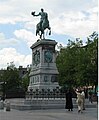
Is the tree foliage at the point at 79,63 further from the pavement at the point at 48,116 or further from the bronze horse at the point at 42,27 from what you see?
the pavement at the point at 48,116

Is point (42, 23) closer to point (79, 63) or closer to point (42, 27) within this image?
point (42, 27)

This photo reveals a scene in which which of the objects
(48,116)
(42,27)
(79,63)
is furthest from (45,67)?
(79,63)

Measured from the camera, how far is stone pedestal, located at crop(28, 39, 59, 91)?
118 ft

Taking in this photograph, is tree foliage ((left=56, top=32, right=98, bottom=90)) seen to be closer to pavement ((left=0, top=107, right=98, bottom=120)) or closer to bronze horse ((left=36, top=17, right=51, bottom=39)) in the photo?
bronze horse ((left=36, top=17, right=51, bottom=39))

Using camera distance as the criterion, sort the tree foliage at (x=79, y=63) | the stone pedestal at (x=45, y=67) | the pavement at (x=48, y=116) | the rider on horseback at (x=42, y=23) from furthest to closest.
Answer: the tree foliage at (x=79, y=63)
the rider on horseback at (x=42, y=23)
the stone pedestal at (x=45, y=67)
the pavement at (x=48, y=116)

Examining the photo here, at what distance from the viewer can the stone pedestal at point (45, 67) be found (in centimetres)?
3588

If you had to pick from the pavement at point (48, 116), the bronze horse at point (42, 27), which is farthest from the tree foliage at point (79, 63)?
the pavement at point (48, 116)

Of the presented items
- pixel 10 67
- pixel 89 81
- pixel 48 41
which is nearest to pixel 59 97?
pixel 48 41

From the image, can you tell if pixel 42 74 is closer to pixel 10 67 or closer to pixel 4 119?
pixel 4 119

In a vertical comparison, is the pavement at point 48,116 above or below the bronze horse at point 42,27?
below

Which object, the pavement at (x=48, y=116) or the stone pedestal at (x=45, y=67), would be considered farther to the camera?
the stone pedestal at (x=45, y=67)

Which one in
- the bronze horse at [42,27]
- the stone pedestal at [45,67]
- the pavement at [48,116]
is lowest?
the pavement at [48,116]

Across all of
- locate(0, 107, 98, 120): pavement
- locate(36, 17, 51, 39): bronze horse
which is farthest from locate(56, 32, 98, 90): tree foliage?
locate(0, 107, 98, 120): pavement

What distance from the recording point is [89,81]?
6159cm
